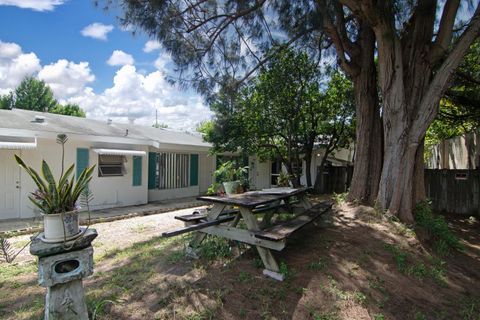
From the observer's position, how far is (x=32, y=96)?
96.6ft

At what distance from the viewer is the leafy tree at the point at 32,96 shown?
1149 inches

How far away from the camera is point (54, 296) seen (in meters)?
2.34

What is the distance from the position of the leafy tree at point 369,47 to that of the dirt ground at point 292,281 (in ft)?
4.46

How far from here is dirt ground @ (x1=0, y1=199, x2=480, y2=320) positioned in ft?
9.52

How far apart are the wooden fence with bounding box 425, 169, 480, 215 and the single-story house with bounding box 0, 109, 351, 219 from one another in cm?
836

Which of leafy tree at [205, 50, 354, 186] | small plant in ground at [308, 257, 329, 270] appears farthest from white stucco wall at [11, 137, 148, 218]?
small plant in ground at [308, 257, 329, 270]

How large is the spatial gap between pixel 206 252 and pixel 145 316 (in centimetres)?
137

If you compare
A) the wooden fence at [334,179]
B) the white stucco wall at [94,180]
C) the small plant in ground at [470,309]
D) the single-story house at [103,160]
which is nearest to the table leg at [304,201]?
the small plant in ground at [470,309]

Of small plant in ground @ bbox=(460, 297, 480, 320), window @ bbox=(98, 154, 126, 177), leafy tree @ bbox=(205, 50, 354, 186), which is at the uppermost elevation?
leafy tree @ bbox=(205, 50, 354, 186)

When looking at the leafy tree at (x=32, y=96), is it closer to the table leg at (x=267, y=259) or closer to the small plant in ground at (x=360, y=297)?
the table leg at (x=267, y=259)

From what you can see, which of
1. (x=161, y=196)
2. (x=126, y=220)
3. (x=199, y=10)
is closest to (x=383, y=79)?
(x=199, y=10)

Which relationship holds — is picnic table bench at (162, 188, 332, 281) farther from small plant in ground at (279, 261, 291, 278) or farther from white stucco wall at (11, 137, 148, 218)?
white stucco wall at (11, 137, 148, 218)

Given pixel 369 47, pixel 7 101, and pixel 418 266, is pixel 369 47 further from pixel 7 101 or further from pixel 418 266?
pixel 7 101

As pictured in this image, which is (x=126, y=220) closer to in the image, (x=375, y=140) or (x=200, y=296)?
(x=200, y=296)
